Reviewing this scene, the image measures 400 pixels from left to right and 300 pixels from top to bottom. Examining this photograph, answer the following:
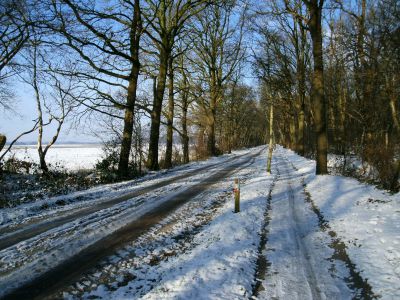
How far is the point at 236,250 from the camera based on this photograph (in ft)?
21.0

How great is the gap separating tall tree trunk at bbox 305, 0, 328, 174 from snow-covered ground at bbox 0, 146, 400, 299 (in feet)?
16.6

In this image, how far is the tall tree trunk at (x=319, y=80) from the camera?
52.0 ft

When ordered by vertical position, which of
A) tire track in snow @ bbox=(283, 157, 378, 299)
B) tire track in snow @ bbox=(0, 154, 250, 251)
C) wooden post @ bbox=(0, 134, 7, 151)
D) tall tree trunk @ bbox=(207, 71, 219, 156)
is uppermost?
tall tree trunk @ bbox=(207, 71, 219, 156)

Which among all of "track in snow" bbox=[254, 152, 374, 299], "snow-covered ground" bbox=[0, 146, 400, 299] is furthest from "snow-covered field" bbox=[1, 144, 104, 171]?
"track in snow" bbox=[254, 152, 374, 299]

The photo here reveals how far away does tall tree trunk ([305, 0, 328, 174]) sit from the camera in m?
15.8

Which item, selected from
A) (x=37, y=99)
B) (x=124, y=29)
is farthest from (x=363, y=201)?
(x=37, y=99)

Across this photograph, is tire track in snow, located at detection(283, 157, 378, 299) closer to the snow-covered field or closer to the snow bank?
the snow bank

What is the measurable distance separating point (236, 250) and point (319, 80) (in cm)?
1187

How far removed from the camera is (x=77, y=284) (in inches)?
197

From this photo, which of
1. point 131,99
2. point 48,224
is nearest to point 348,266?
point 48,224

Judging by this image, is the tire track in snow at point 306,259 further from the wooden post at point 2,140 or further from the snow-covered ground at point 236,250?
the wooden post at point 2,140

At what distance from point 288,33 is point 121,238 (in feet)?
98.6

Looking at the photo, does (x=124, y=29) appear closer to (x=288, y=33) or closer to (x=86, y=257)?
(x=86, y=257)

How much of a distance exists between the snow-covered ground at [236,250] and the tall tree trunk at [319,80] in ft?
16.6
